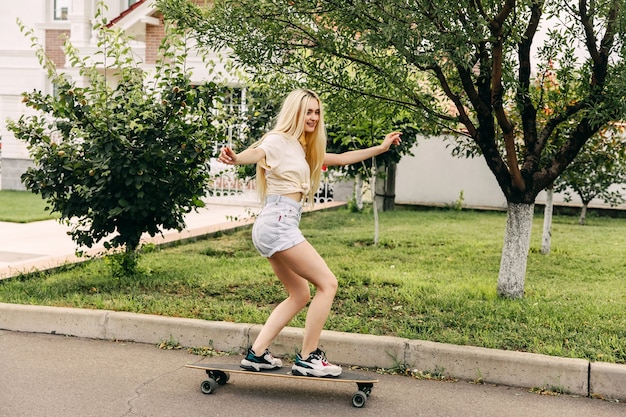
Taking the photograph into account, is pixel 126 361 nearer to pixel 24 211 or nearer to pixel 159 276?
pixel 159 276

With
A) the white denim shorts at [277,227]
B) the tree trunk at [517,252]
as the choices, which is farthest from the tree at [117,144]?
the tree trunk at [517,252]

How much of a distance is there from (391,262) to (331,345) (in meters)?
3.43

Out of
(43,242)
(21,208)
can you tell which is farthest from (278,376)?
(21,208)

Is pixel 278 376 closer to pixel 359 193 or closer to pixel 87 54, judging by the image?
pixel 359 193

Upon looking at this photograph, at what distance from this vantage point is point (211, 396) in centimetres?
502

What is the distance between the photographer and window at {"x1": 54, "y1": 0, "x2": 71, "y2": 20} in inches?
844

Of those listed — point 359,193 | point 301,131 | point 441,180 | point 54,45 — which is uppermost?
point 54,45

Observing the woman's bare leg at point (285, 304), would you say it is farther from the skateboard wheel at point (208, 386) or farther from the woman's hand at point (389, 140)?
the woman's hand at point (389, 140)

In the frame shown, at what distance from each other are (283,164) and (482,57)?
2.65 metres

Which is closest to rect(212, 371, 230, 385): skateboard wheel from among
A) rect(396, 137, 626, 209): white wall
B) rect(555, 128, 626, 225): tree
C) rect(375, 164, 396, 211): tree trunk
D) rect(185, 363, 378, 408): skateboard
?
rect(185, 363, 378, 408): skateboard

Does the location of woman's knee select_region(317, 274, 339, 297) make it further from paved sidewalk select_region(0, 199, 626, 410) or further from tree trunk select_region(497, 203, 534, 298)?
tree trunk select_region(497, 203, 534, 298)

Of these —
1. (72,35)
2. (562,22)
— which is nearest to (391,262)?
(562,22)

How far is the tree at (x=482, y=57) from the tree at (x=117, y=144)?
36.3 inches

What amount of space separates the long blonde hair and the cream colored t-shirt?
0.21 ft
